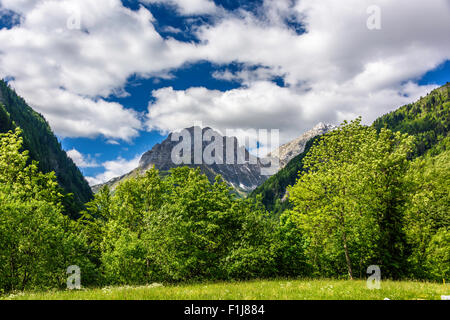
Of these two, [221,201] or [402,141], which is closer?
[221,201]

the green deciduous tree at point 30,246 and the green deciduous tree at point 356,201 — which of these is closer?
the green deciduous tree at point 30,246

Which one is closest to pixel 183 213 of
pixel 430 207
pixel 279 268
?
pixel 279 268

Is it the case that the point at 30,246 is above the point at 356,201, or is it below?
below

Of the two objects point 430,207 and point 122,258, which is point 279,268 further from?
point 430,207

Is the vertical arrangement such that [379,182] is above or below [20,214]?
above

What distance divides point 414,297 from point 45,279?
2308 cm

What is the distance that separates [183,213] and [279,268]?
36.2 feet

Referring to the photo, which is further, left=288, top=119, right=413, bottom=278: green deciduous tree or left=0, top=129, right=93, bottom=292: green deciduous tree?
left=288, top=119, right=413, bottom=278: green deciduous tree

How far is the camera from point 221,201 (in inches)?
1004

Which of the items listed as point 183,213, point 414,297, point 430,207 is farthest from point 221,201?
point 430,207

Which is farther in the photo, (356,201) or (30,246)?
(356,201)
